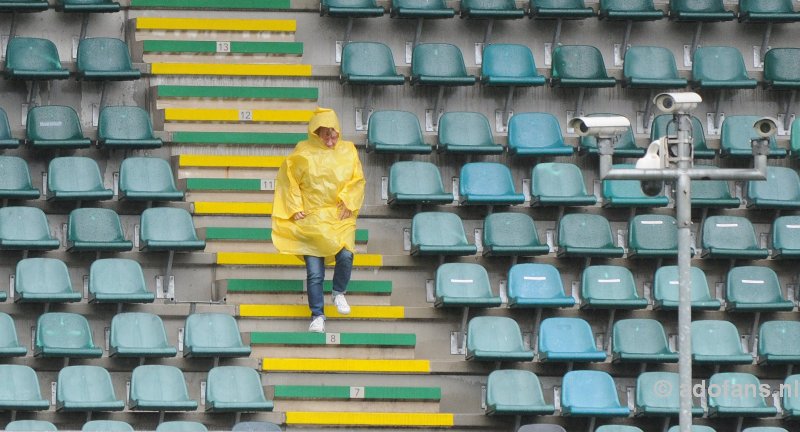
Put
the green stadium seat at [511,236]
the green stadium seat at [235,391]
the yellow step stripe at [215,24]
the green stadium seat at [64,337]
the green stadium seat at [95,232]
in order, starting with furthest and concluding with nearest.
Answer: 1. the yellow step stripe at [215,24]
2. the green stadium seat at [511,236]
3. the green stadium seat at [95,232]
4. the green stadium seat at [64,337]
5. the green stadium seat at [235,391]

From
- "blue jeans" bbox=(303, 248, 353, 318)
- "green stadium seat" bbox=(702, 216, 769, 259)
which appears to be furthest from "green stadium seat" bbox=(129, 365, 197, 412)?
"green stadium seat" bbox=(702, 216, 769, 259)

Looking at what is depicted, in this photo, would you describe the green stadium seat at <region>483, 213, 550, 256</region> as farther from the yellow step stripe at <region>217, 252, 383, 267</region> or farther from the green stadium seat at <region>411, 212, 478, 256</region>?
the yellow step stripe at <region>217, 252, 383, 267</region>

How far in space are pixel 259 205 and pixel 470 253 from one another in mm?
1532

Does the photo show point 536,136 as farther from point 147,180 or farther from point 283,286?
point 147,180

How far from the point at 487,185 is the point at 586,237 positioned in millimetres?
796

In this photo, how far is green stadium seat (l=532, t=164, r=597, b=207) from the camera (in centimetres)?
1320

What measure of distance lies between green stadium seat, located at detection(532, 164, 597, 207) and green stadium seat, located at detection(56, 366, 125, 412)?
3.45m

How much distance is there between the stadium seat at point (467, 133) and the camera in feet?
44.2

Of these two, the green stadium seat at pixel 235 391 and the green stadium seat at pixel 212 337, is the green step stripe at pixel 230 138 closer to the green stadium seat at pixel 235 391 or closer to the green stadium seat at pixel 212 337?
the green stadium seat at pixel 212 337

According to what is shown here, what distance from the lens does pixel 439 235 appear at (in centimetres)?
1292

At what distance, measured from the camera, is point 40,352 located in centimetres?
1184

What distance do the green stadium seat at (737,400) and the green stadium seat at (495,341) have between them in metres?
1.25

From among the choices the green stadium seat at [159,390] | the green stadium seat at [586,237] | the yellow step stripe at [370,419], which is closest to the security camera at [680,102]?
the yellow step stripe at [370,419]

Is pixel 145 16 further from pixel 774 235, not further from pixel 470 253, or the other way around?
pixel 774 235
